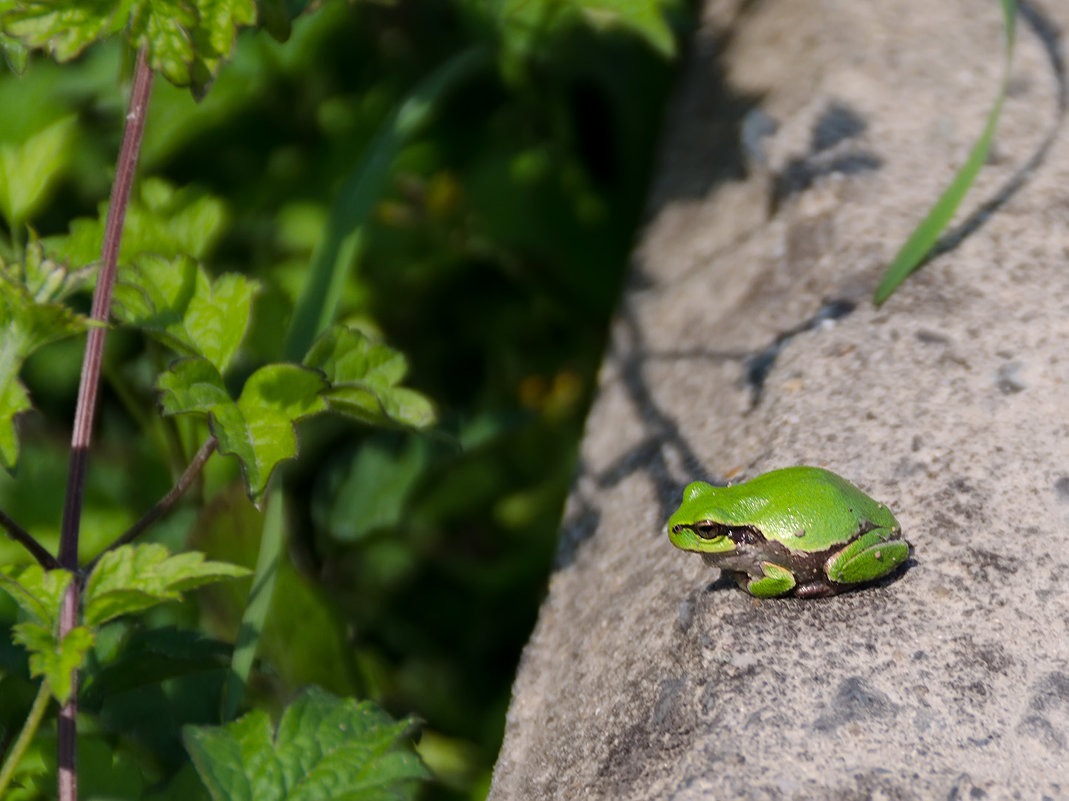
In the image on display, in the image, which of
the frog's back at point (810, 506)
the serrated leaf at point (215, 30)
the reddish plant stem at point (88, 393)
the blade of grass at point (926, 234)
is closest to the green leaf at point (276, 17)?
the serrated leaf at point (215, 30)

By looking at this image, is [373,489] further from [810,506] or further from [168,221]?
[810,506]

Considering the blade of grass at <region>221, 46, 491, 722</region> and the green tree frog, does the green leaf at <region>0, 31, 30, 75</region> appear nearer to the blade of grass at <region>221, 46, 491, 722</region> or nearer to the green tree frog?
the blade of grass at <region>221, 46, 491, 722</region>

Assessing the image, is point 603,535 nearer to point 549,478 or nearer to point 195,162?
point 549,478

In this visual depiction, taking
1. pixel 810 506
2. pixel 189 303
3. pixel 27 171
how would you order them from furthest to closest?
pixel 27 171 → pixel 189 303 → pixel 810 506

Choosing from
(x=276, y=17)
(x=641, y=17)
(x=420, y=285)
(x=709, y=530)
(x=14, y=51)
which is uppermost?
(x=14, y=51)

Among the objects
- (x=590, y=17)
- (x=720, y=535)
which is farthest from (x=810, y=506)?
(x=590, y=17)

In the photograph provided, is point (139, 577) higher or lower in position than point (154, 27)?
lower

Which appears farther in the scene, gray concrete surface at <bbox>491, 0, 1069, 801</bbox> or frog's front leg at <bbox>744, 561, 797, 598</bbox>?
frog's front leg at <bbox>744, 561, 797, 598</bbox>

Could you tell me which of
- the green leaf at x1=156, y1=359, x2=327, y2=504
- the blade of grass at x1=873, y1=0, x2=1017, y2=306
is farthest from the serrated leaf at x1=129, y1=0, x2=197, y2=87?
the blade of grass at x1=873, y1=0, x2=1017, y2=306

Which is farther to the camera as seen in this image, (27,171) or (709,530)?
(27,171)
